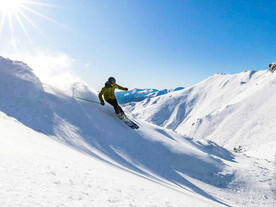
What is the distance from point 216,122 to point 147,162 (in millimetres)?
59425

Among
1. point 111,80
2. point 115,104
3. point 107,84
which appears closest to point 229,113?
point 115,104

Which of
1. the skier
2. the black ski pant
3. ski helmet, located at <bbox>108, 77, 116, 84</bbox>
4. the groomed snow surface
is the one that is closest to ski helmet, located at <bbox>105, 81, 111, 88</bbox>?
the skier

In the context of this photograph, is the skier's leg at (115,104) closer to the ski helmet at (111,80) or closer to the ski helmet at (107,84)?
the ski helmet at (107,84)

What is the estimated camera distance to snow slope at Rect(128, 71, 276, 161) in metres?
48.3

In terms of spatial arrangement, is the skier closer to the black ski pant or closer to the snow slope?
the black ski pant

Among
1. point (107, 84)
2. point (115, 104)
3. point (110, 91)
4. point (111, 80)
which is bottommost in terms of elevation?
point (115, 104)

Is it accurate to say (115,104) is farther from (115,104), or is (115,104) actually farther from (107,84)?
(107,84)

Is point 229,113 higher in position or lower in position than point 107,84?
higher

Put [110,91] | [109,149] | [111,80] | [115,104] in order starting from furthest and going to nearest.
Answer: [115,104] → [110,91] → [111,80] → [109,149]

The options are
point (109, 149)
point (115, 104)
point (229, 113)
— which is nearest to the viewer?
point (109, 149)

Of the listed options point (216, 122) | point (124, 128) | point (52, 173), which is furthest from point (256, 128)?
point (52, 173)

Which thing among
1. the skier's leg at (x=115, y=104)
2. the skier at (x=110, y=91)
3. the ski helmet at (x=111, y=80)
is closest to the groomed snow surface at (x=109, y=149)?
the skier's leg at (x=115, y=104)

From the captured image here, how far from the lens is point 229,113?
218 feet

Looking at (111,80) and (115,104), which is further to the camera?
(115,104)
